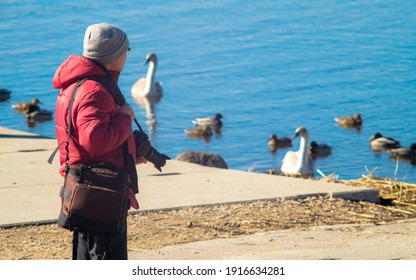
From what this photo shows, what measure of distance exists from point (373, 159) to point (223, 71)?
21.0 ft

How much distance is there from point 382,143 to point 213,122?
3.29 m

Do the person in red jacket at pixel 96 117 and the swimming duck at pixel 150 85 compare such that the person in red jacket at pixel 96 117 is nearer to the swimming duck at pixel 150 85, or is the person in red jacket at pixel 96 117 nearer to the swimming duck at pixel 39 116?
the swimming duck at pixel 39 116

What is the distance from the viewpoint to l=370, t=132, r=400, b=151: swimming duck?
1938 centimetres

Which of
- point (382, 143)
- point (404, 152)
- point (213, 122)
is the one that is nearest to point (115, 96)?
point (382, 143)

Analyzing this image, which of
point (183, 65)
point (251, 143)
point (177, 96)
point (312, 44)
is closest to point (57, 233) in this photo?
point (251, 143)

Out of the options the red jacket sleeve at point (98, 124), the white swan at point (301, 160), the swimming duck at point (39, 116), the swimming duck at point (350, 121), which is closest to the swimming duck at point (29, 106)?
the swimming duck at point (39, 116)

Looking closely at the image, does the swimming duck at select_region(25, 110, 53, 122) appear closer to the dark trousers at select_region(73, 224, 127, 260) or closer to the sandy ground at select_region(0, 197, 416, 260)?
the sandy ground at select_region(0, 197, 416, 260)

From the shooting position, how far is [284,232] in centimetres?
827

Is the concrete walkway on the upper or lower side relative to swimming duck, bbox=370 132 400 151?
upper

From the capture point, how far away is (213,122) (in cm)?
2072

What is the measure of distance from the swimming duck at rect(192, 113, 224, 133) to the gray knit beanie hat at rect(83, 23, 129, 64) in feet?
46.5

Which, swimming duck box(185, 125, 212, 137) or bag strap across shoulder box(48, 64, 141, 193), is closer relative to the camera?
bag strap across shoulder box(48, 64, 141, 193)

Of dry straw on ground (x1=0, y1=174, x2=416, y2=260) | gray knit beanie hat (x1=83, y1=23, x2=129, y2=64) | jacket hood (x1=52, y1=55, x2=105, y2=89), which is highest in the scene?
gray knit beanie hat (x1=83, y1=23, x2=129, y2=64)

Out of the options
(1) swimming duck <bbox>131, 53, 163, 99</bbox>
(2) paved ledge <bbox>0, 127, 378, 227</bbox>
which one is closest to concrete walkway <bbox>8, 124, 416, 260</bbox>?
(2) paved ledge <bbox>0, 127, 378, 227</bbox>
